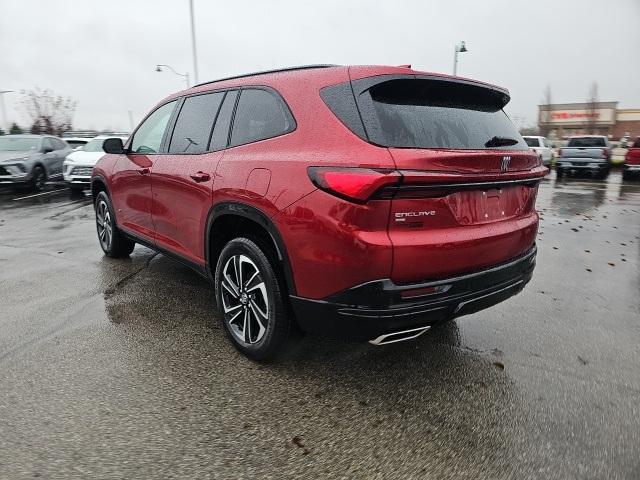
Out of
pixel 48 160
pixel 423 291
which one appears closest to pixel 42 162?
pixel 48 160

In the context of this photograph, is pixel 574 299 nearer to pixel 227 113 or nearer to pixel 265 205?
pixel 265 205

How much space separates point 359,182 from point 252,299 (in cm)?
117

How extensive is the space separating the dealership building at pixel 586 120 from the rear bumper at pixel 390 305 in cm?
6892

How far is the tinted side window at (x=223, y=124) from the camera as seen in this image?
3.26m

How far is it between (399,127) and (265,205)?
0.86 metres

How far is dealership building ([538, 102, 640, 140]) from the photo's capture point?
6519cm

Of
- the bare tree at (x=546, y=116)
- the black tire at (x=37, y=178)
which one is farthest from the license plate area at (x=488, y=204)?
the bare tree at (x=546, y=116)

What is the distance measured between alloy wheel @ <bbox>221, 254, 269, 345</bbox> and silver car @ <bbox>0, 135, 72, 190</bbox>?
459 inches

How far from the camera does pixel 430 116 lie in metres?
2.55

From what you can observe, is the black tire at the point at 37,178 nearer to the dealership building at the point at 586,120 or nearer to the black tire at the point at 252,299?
the black tire at the point at 252,299

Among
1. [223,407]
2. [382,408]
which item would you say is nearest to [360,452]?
[382,408]

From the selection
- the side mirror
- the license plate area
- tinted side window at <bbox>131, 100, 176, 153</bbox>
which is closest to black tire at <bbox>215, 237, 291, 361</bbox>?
the license plate area

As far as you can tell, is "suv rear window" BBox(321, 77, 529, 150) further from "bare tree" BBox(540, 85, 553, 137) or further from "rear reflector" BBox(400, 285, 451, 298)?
"bare tree" BBox(540, 85, 553, 137)

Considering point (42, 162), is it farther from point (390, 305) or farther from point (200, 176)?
point (390, 305)
